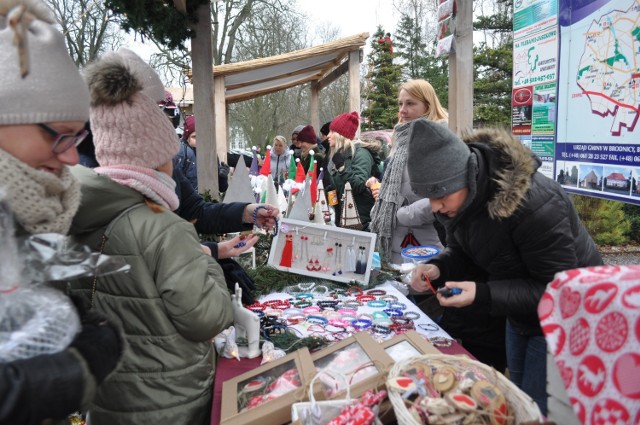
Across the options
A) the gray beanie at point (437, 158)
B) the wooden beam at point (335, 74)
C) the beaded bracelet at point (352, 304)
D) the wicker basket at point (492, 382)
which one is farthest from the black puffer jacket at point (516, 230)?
the wooden beam at point (335, 74)

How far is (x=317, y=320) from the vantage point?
2.24 m

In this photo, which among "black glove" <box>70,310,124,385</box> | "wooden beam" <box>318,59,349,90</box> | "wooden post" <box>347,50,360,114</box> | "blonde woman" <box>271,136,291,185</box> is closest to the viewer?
"black glove" <box>70,310,124,385</box>

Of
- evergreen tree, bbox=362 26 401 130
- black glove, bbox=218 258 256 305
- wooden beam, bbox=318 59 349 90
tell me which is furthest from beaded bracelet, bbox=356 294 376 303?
evergreen tree, bbox=362 26 401 130

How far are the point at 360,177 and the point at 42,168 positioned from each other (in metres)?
3.49

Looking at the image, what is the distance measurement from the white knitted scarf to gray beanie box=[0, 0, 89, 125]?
0.10m

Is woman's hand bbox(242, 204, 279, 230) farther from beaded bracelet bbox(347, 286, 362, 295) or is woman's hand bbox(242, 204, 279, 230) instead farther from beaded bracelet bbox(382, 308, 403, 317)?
beaded bracelet bbox(382, 308, 403, 317)

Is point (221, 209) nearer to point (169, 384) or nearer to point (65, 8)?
point (169, 384)

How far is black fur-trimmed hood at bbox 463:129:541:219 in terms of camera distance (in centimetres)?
158

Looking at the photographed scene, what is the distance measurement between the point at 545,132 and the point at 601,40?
73 centimetres

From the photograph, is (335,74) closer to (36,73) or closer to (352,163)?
(352,163)

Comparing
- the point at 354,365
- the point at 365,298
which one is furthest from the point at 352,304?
the point at 354,365

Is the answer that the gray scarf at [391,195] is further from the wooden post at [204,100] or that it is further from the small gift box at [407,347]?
the small gift box at [407,347]

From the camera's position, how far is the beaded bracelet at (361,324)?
2166mm

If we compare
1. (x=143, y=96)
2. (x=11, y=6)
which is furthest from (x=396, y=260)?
(x=11, y=6)
